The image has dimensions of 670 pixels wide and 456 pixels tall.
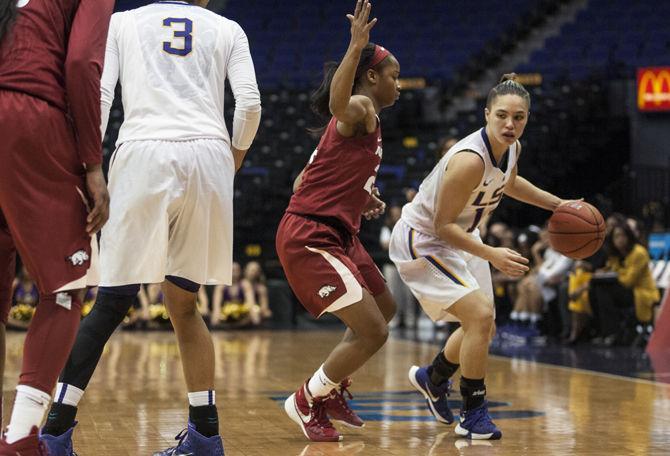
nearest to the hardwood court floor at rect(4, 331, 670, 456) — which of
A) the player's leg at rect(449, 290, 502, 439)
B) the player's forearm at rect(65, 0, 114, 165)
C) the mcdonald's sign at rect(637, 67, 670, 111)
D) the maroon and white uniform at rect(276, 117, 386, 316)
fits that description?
the player's leg at rect(449, 290, 502, 439)

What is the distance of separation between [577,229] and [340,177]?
1237 millimetres

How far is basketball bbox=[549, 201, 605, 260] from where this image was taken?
5125 mm

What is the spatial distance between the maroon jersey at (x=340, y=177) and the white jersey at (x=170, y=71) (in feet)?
2.77

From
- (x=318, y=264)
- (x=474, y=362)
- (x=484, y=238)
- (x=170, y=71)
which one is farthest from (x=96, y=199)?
(x=484, y=238)

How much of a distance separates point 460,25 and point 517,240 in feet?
34.0

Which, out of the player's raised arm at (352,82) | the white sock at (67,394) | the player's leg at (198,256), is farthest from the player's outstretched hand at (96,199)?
the player's raised arm at (352,82)

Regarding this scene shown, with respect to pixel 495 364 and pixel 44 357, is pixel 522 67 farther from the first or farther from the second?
pixel 44 357

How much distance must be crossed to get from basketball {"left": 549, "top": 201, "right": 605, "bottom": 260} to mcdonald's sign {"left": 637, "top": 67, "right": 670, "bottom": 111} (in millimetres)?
13370

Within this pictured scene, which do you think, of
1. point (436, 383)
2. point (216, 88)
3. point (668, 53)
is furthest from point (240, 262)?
point (216, 88)

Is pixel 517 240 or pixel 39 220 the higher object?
pixel 39 220

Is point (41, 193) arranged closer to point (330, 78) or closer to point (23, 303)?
point (330, 78)

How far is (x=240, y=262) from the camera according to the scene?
16.0 meters

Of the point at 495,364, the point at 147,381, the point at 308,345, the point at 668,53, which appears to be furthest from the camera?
the point at 668,53

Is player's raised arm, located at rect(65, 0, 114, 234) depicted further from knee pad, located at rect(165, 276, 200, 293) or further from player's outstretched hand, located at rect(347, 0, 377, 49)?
player's outstretched hand, located at rect(347, 0, 377, 49)
